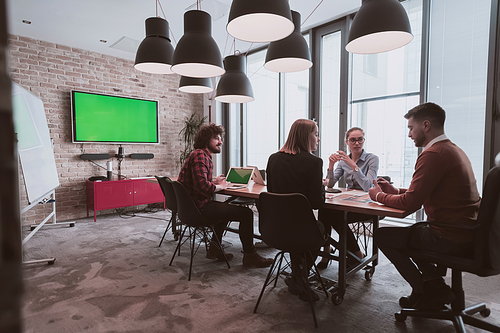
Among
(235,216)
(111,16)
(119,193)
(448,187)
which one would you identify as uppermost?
(111,16)

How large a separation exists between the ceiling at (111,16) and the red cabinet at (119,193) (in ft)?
7.79

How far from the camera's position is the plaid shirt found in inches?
110

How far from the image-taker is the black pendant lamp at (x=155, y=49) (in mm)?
2939

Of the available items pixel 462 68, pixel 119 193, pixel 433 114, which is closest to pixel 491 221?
pixel 433 114

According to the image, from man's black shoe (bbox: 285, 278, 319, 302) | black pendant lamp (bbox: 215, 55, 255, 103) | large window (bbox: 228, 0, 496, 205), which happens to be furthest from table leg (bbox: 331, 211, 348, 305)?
large window (bbox: 228, 0, 496, 205)

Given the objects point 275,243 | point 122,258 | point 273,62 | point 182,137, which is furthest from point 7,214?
point 182,137

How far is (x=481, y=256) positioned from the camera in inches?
63.6

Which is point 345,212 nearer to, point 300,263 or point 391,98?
point 300,263

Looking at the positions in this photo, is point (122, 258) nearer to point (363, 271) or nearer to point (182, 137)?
point (363, 271)

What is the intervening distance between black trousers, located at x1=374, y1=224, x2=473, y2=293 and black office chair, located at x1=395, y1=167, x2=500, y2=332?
4 centimetres

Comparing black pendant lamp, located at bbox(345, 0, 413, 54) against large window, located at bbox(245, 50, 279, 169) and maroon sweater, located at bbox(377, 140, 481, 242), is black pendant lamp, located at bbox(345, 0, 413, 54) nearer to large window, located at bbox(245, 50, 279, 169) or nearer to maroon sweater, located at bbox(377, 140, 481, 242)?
maroon sweater, located at bbox(377, 140, 481, 242)

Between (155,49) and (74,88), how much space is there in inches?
116

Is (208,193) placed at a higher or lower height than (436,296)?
higher

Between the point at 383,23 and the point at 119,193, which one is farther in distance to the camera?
the point at 119,193
